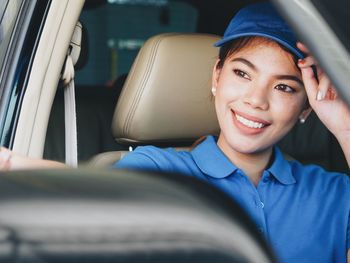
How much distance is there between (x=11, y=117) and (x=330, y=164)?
167cm

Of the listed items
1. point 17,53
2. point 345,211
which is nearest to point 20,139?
point 17,53

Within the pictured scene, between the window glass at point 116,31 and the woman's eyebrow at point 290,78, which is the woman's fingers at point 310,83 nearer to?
the woman's eyebrow at point 290,78

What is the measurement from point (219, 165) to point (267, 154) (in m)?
0.13

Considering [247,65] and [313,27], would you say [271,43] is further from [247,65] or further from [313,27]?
[313,27]

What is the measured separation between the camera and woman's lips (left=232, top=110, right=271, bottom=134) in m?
1.70

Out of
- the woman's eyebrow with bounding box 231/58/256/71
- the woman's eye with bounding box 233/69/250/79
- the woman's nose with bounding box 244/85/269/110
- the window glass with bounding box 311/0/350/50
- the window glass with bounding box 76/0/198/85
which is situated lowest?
the window glass with bounding box 76/0/198/85

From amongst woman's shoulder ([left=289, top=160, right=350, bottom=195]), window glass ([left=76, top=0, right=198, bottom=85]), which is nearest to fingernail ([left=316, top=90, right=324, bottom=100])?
woman's shoulder ([left=289, top=160, right=350, bottom=195])

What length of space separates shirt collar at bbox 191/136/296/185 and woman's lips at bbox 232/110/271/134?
100mm

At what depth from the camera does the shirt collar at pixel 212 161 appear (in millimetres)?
1756

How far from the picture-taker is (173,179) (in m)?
0.64

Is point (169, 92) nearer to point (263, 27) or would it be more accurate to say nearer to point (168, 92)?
point (168, 92)

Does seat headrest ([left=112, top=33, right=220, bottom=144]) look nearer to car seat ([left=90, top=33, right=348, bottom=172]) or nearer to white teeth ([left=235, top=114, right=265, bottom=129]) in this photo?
car seat ([left=90, top=33, right=348, bottom=172])

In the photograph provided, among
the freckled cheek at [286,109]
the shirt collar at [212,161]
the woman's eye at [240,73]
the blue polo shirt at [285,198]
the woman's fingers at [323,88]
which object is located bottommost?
the blue polo shirt at [285,198]

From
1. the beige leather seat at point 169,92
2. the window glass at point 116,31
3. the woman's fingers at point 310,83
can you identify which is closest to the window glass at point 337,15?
the woman's fingers at point 310,83
